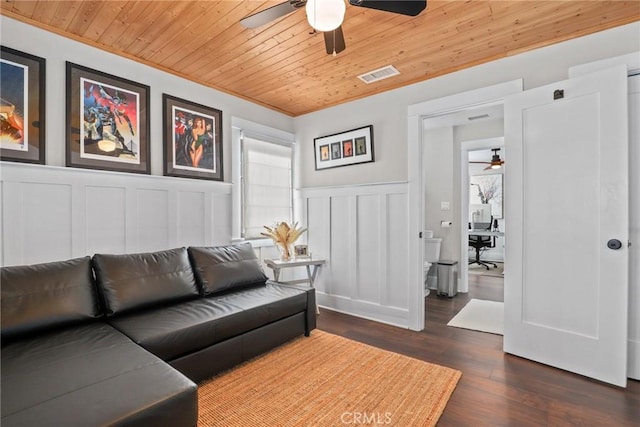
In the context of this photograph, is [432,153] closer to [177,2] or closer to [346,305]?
[346,305]

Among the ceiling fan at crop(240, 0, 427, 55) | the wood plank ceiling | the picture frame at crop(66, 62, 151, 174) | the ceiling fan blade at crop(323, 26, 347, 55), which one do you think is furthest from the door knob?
the picture frame at crop(66, 62, 151, 174)

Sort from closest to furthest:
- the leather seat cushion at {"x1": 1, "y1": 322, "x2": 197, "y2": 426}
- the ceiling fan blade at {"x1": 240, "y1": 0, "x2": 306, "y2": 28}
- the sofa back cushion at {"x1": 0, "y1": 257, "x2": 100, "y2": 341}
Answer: the leather seat cushion at {"x1": 1, "y1": 322, "x2": 197, "y2": 426} → the ceiling fan blade at {"x1": 240, "y1": 0, "x2": 306, "y2": 28} → the sofa back cushion at {"x1": 0, "y1": 257, "x2": 100, "y2": 341}

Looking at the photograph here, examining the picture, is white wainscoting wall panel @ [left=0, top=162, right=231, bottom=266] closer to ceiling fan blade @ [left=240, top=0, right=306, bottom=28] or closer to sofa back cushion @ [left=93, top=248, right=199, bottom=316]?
sofa back cushion @ [left=93, top=248, right=199, bottom=316]

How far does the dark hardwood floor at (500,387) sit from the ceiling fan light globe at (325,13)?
2.25 m

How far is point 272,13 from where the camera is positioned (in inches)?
68.2

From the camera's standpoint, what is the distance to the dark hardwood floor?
178 centimetres

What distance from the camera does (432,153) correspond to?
16.4ft

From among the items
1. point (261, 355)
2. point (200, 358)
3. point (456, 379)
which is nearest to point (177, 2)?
point (200, 358)

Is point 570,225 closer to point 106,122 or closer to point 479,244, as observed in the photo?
point 106,122

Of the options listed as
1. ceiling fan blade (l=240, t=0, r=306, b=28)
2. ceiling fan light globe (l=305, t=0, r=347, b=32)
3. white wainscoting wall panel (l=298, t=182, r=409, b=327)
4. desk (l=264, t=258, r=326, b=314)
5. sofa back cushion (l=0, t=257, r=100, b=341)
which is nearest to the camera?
ceiling fan light globe (l=305, t=0, r=347, b=32)

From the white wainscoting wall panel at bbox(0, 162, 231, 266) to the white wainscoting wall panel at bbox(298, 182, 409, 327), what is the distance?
130cm

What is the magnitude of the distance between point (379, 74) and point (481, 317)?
113 inches

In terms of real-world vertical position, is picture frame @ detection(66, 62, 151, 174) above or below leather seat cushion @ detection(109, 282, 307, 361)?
above

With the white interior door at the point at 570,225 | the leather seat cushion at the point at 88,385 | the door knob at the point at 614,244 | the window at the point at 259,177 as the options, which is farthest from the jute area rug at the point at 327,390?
the window at the point at 259,177
